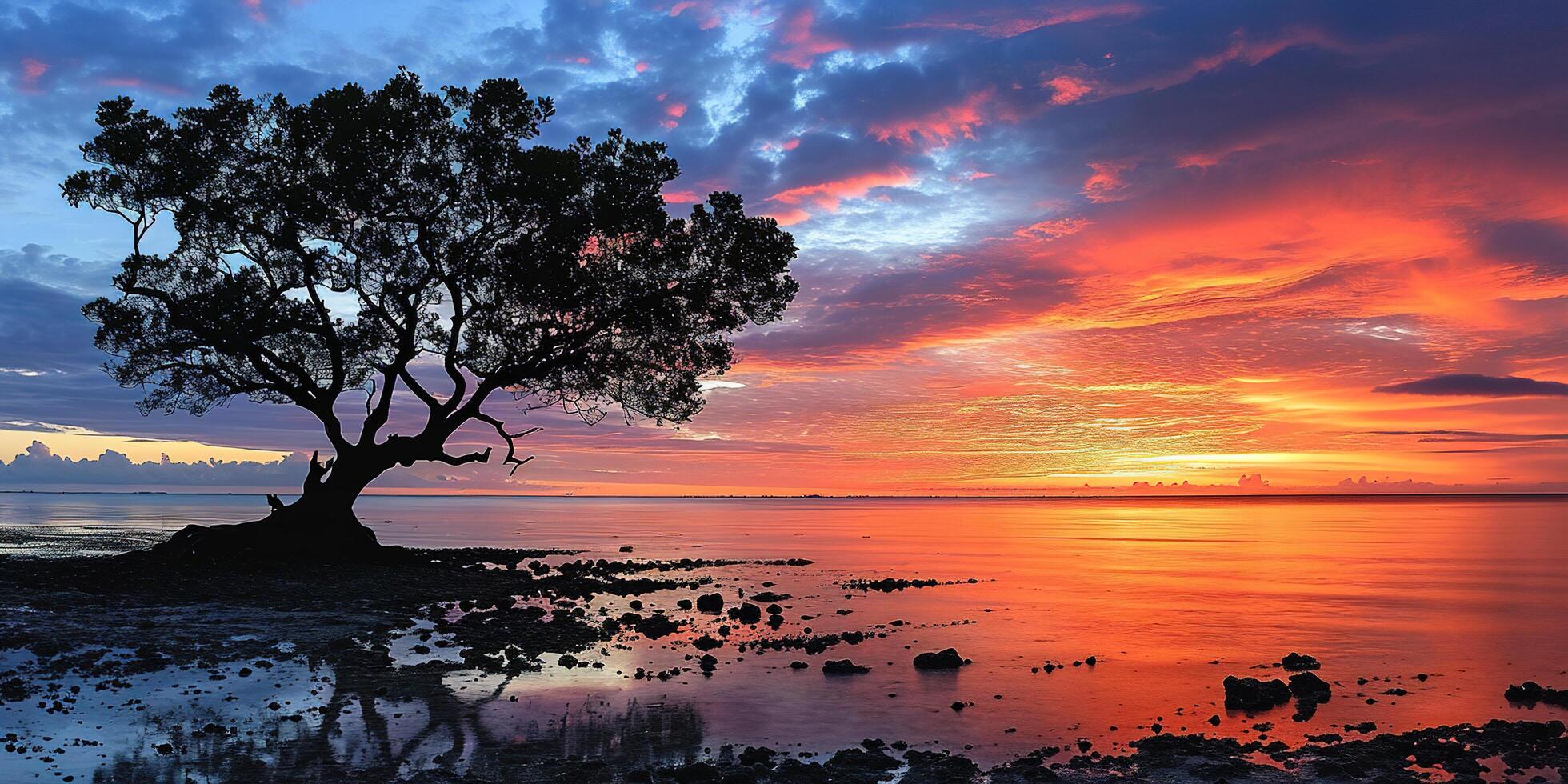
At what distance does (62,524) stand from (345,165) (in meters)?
61.3

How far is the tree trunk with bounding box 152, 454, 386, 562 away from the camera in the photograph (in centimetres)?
3153

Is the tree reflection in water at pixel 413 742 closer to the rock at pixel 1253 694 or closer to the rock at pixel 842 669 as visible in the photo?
the rock at pixel 842 669

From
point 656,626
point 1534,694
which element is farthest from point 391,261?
point 1534,694

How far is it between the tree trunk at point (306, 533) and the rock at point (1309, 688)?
90.6ft

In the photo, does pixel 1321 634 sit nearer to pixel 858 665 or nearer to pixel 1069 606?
pixel 1069 606

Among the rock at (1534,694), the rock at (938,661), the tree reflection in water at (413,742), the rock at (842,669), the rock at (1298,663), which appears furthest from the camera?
the rock at (1298,663)

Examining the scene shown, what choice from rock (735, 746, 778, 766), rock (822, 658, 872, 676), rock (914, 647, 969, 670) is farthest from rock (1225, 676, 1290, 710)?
rock (735, 746, 778, 766)

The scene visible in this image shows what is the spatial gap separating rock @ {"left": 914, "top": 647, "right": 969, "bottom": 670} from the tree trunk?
20693 mm

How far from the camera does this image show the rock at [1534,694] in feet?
56.0

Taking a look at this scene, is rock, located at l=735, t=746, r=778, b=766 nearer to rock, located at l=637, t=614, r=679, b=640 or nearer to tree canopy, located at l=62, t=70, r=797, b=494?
rock, located at l=637, t=614, r=679, b=640

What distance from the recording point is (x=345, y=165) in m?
32.5

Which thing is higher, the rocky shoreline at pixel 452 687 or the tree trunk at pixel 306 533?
the tree trunk at pixel 306 533

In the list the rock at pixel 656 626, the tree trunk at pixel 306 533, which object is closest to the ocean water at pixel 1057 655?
the rock at pixel 656 626

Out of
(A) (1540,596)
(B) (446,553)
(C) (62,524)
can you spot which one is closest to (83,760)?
(B) (446,553)
